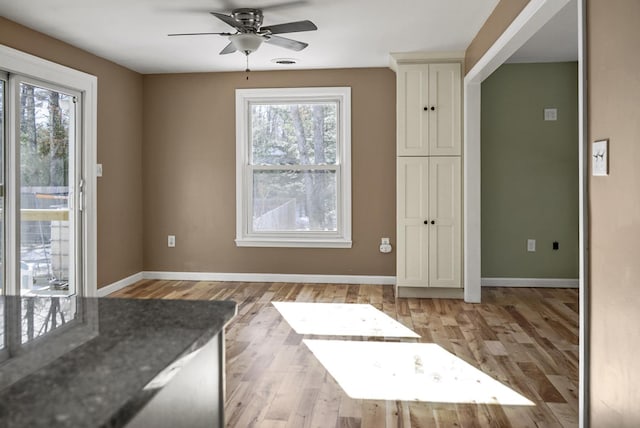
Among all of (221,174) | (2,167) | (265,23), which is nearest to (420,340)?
(265,23)

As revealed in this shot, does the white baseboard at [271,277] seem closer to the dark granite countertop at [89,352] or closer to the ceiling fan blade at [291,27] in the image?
the ceiling fan blade at [291,27]

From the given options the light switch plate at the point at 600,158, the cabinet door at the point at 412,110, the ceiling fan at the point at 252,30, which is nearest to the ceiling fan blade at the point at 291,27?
the ceiling fan at the point at 252,30

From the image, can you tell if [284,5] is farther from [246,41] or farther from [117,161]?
[117,161]

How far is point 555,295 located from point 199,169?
4.00 metres

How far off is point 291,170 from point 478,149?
2035 millimetres

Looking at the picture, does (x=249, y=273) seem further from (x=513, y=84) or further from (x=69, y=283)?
(x=513, y=84)

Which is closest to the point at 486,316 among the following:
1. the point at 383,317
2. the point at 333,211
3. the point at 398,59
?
the point at 383,317

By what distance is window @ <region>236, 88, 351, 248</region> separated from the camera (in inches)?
229

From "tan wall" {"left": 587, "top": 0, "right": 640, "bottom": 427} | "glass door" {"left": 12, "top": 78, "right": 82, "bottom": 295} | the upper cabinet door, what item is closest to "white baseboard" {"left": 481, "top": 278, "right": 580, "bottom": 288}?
the upper cabinet door

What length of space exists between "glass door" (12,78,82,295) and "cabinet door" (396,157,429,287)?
3.02 meters

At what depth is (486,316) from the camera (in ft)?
14.6

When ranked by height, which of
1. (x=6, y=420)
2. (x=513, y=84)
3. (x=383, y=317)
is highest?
(x=513, y=84)

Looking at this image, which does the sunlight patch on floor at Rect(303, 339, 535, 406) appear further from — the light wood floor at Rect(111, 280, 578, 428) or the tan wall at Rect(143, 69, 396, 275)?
the tan wall at Rect(143, 69, 396, 275)

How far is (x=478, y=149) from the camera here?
195 inches
